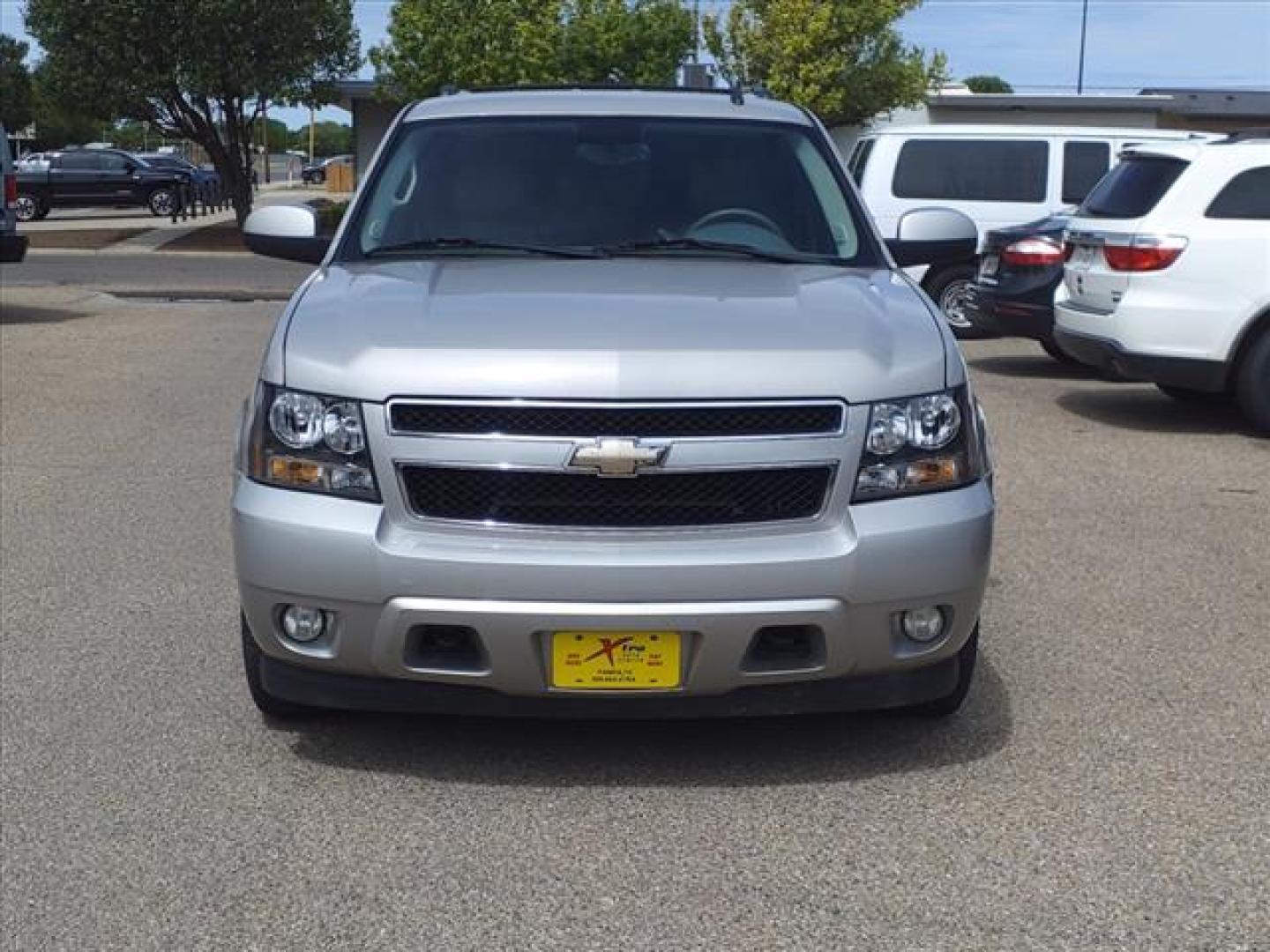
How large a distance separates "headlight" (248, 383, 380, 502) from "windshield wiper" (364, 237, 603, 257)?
1.13 m

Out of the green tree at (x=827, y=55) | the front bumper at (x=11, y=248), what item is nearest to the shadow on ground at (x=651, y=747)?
the front bumper at (x=11, y=248)

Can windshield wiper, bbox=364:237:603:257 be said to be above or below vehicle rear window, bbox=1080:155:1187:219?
above

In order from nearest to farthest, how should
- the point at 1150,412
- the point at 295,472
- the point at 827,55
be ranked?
1. the point at 295,472
2. the point at 1150,412
3. the point at 827,55

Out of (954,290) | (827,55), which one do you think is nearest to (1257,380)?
(954,290)

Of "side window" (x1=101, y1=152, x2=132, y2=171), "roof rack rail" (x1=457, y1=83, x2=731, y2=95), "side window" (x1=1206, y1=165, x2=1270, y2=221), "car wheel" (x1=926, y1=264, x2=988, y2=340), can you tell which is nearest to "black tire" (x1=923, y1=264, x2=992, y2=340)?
"car wheel" (x1=926, y1=264, x2=988, y2=340)

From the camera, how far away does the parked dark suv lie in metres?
38.0

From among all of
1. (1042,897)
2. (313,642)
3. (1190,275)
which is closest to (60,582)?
(313,642)

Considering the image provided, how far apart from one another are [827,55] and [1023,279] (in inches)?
1042

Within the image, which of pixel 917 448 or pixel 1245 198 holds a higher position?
pixel 917 448

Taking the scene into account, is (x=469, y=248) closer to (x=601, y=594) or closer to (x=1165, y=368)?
(x=601, y=594)

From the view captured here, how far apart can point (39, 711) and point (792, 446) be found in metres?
2.42

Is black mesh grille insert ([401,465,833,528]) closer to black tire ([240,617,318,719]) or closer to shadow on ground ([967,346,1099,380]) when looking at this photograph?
black tire ([240,617,318,719])

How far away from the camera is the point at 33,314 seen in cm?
1709

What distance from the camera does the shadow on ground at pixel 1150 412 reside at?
1059 cm
